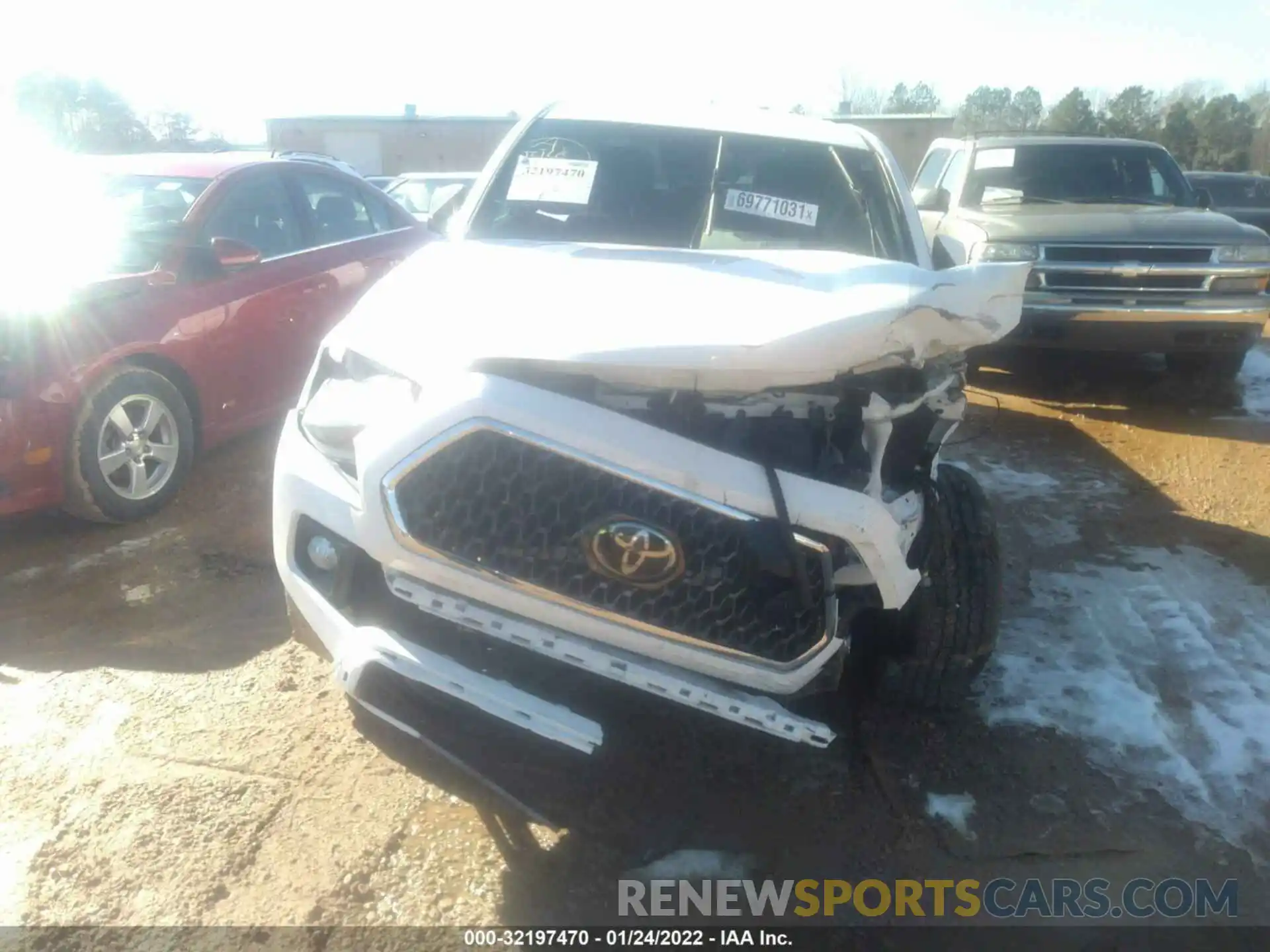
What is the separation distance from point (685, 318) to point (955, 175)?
655 cm

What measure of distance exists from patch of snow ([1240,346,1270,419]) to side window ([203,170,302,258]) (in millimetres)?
6685

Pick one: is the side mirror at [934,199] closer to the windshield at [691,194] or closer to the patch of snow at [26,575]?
the windshield at [691,194]

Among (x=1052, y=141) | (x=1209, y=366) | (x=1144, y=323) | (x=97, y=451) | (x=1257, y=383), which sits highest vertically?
(x=1052, y=141)

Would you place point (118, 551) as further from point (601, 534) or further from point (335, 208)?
point (601, 534)

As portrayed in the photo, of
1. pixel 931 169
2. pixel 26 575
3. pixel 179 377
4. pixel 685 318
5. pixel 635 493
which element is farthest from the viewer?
pixel 931 169

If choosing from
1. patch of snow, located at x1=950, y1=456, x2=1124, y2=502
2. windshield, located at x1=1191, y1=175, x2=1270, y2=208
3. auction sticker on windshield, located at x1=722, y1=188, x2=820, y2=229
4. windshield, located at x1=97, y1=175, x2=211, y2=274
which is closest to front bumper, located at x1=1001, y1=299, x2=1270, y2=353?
patch of snow, located at x1=950, y1=456, x2=1124, y2=502

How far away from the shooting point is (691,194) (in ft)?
12.8

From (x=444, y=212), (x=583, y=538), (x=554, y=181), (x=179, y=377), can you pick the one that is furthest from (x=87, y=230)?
(x=583, y=538)

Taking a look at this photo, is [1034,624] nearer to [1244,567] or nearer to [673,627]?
[1244,567]

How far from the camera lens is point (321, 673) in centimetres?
333

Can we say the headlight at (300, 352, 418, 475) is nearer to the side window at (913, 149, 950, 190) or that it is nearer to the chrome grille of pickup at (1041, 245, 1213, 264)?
the chrome grille of pickup at (1041, 245, 1213, 264)

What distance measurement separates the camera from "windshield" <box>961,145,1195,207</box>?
25.4 ft

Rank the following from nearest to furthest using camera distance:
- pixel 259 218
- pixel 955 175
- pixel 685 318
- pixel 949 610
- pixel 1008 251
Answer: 1. pixel 685 318
2. pixel 949 610
3. pixel 259 218
4. pixel 1008 251
5. pixel 955 175

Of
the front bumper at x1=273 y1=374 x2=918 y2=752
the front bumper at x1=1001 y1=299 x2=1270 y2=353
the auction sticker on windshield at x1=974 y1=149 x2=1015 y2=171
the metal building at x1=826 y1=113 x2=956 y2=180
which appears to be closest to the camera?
the front bumper at x1=273 y1=374 x2=918 y2=752
